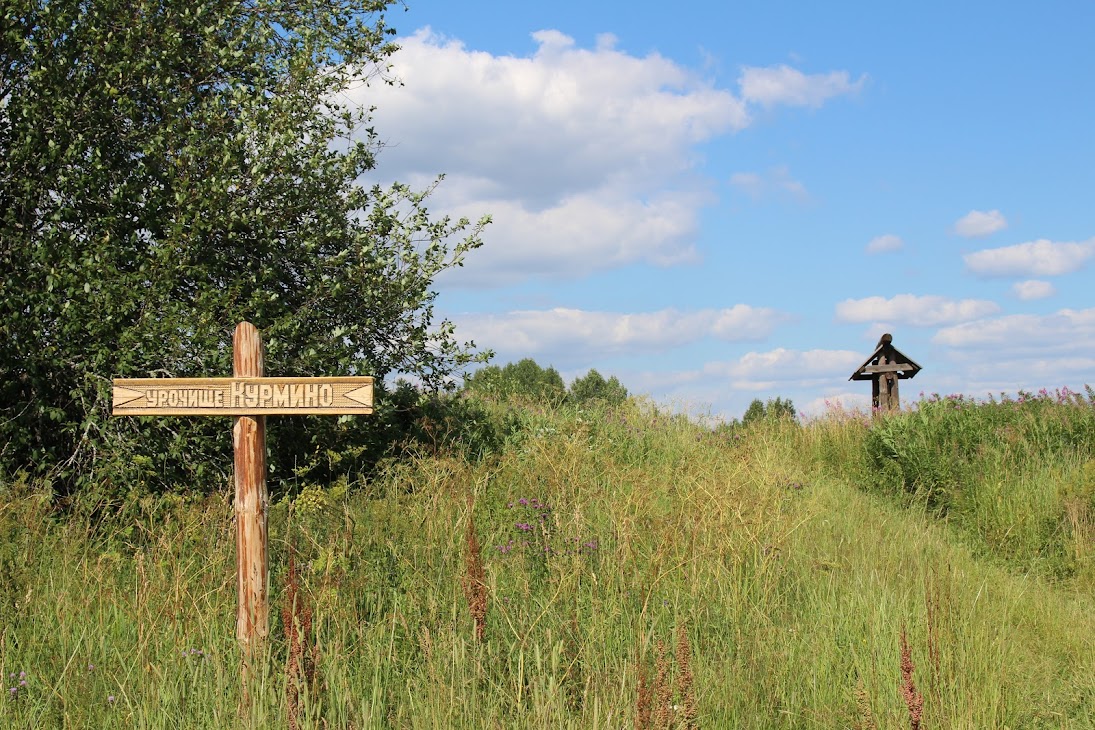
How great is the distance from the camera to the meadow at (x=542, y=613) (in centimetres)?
408

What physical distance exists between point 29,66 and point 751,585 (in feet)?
26.4

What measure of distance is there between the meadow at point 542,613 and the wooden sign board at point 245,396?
0.93m

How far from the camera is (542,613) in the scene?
4.38 meters

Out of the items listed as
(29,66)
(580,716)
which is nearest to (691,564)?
(580,716)

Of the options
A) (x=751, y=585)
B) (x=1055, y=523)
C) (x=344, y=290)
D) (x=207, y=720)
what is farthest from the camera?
(x=1055, y=523)

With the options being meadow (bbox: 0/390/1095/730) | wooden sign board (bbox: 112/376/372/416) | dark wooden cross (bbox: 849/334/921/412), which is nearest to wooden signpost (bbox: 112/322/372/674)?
wooden sign board (bbox: 112/376/372/416)

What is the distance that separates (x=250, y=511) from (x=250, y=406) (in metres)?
0.61

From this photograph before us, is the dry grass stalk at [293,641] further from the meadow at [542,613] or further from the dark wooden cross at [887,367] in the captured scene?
the dark wooden cross at [887,367]

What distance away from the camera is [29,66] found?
855 centimetres

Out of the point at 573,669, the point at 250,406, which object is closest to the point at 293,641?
the point at 573,669

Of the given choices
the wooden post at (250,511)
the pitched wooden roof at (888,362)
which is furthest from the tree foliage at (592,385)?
the wooden post at (250,511)

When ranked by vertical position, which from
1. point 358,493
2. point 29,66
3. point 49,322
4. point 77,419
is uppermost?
point 29,66

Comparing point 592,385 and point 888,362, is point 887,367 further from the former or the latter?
point 592,385

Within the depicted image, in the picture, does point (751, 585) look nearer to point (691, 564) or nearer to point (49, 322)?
point (691, 564)
